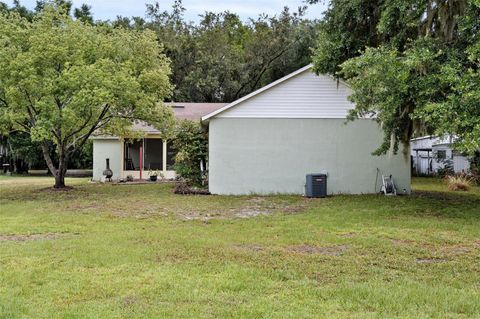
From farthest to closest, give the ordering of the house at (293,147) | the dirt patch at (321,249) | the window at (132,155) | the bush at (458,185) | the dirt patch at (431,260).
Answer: the window at (132,155), the bush at (458,185), the house at (293,147), the dirt patch at (321,249), the dirt patch at (431,260)

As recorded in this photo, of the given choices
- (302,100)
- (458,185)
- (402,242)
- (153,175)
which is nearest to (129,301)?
(402,242)

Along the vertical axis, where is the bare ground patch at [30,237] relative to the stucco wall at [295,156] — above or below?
below

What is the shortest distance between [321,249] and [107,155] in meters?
16.9

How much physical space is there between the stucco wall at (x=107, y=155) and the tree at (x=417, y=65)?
12.6 metres

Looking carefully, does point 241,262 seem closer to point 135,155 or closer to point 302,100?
point 302,100

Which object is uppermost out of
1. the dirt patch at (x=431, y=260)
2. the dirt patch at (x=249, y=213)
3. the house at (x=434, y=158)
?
the house at (x=434, y=158)

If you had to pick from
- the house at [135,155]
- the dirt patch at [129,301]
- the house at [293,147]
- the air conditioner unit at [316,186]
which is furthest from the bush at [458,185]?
the dirt patch at [129,301]

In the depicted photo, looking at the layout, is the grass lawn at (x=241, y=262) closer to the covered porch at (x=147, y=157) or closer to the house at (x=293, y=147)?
the house at (x=293, y=147)

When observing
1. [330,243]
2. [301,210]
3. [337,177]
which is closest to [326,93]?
[337,177]

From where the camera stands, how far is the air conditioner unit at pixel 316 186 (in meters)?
14.5

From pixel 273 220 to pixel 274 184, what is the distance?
208 inches

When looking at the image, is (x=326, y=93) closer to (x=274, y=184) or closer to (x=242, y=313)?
(x=274, y=184)

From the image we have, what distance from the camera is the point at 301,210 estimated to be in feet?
38.3

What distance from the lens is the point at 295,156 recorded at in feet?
50.0
